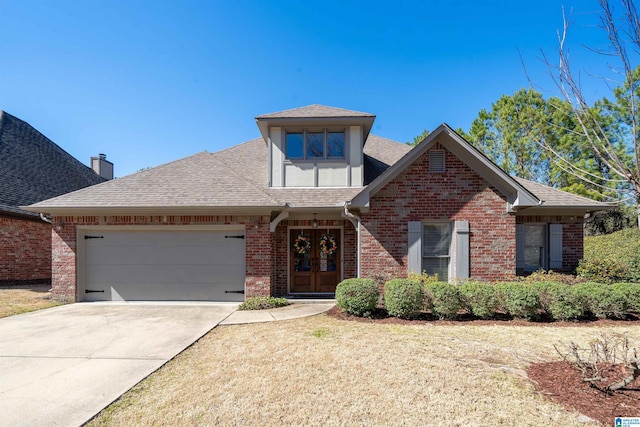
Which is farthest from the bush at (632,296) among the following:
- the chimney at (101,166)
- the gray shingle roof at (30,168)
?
the chimney at (101,166)

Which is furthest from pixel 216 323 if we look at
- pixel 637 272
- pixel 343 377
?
pixel 637 272

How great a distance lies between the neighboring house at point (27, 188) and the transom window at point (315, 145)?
897cm

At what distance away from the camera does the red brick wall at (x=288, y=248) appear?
10.4 meters

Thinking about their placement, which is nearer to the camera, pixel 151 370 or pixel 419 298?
pixel 151 370

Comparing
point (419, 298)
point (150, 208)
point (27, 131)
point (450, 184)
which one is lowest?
point (419, 298)

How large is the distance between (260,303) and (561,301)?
719 centimetres

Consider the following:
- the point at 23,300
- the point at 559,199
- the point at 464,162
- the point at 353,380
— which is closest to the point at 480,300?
the point at 464,162

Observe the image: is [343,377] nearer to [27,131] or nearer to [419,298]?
[419,298]

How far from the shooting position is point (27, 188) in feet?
44.5

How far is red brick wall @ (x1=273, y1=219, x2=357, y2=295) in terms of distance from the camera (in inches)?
409

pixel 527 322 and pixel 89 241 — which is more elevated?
pixel 89 241

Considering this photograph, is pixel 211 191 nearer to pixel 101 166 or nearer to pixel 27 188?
pixel 27 188

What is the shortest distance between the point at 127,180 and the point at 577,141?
88.2 feet

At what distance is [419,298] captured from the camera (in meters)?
7.23
